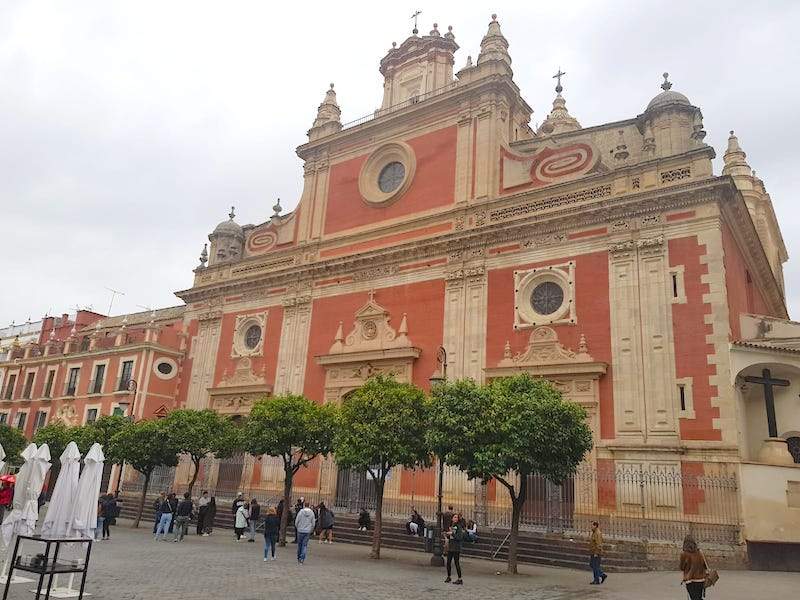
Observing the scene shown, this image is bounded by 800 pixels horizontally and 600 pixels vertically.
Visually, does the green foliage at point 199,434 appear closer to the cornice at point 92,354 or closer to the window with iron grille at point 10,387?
the cornice at point 92,354

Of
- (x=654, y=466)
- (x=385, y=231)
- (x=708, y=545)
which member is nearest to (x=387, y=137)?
(x=385, y=231)

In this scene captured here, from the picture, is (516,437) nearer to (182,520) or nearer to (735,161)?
(182,520)

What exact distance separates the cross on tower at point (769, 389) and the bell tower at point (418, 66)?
17.2 metres

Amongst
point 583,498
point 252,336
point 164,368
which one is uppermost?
point 252,336

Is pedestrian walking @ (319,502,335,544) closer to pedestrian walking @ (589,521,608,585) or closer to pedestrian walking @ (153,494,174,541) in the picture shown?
pedestrian walking @ (153,494,174,541)

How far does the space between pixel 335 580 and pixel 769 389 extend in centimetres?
1332

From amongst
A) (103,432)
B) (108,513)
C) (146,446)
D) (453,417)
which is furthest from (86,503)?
(103,432)

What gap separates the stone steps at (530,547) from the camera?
1473cm

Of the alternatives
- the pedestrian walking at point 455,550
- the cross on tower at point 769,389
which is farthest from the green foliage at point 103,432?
the cross on tower at point 769,389

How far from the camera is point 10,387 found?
3797cm

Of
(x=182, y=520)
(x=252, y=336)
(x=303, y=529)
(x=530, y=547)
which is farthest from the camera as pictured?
(x=252, y=336)

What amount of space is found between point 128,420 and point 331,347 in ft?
27.8

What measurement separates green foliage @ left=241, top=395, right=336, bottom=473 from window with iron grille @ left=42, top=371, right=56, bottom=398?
20982mm

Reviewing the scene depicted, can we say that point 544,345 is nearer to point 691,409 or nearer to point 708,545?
point 691,409
